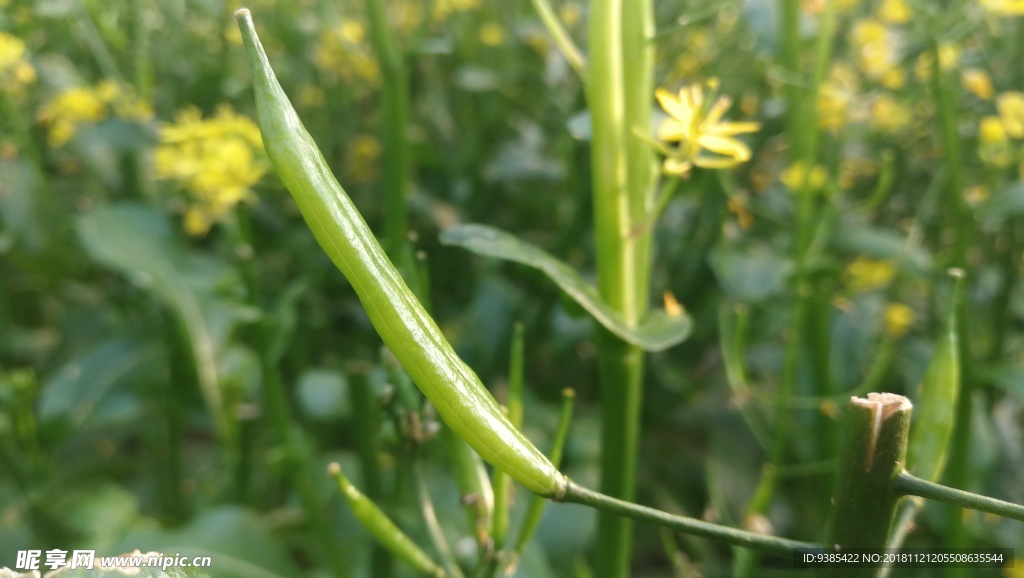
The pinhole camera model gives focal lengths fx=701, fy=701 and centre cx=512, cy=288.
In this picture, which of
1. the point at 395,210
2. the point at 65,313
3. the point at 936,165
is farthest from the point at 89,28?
the point at 936,165

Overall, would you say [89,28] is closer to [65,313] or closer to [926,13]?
[65,313]

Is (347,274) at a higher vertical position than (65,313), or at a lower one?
higher

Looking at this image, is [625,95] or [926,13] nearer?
[625,95]

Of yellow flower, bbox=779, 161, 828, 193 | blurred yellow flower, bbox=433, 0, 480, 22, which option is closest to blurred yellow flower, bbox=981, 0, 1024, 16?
yellow flower, bbox=779, 161, 828, 193

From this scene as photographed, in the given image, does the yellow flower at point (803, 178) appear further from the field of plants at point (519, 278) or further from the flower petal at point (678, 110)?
the flower petal at point (678, 110)

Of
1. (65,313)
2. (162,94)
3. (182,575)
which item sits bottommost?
(65,313)

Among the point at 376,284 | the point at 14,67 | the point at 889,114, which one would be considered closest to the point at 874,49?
the point at 889,114

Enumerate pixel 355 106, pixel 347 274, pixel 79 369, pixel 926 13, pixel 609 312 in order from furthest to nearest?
pixel 355 106, pixel 79 369, pixel 926 13, pixel 609 312, pixel 347 274
